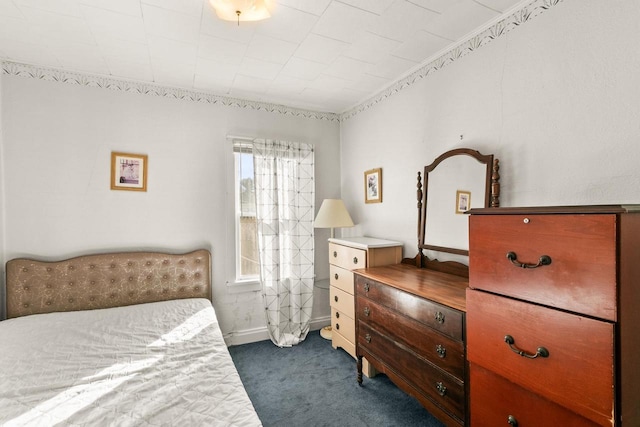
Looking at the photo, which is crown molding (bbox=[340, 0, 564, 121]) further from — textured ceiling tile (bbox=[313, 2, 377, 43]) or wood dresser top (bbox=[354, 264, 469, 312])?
wood dresser top (bbox=[354, 264, 469, 312])

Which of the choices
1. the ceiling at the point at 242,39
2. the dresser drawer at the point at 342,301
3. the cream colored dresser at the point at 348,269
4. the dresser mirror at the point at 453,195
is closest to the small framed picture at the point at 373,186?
the cream colored dresser at the point at 348,269

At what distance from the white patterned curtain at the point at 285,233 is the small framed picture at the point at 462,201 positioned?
1.73 m

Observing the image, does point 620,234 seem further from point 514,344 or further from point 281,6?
point 281,6

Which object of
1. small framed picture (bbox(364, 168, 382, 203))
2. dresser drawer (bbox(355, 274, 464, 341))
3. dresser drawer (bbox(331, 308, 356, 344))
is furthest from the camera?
small framed picture (bbox(364, 168, 382, 203))

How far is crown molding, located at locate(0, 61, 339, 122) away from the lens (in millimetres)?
2574

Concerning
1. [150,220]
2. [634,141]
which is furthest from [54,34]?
[634,141]

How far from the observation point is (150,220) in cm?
295

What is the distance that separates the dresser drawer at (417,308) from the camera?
5.19 ft

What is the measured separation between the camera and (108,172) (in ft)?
9.20

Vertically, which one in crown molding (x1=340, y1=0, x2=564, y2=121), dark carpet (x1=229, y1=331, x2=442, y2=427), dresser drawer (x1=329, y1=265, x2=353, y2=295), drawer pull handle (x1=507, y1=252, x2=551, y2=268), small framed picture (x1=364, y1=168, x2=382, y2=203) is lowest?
dark carpet (x1=229, y1=331, x2=442, y2=427)

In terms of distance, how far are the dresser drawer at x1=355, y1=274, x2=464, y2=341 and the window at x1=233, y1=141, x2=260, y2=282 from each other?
1475 millimetres

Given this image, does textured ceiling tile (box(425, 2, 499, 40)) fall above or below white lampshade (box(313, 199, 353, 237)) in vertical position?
above

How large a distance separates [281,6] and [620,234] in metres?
1.97

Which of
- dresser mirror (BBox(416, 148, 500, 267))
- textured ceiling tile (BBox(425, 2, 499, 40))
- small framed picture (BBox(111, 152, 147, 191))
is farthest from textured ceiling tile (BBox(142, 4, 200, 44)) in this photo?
dresser mirror (BBox(416, 148, 500, 267))
